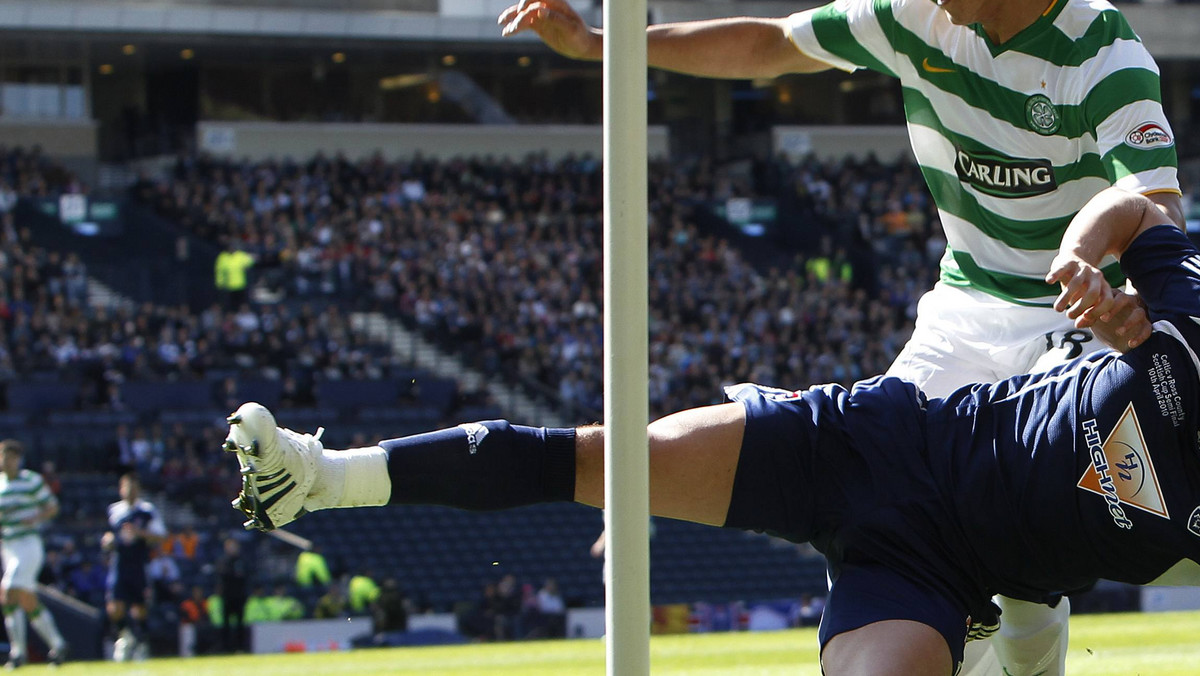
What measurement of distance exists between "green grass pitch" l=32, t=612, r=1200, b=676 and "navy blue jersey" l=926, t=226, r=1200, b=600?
15.5 ft

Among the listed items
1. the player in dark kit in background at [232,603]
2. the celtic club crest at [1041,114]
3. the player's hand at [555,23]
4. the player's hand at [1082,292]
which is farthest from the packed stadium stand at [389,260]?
the player's hand at [1082,292]

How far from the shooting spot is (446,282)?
23.9 m

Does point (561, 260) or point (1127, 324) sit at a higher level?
point (561, 260)

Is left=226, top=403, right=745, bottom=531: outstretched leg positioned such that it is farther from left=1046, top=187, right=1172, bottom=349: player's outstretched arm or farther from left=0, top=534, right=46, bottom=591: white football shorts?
left=0, top=534, right=46, bottom=591: white football shorts

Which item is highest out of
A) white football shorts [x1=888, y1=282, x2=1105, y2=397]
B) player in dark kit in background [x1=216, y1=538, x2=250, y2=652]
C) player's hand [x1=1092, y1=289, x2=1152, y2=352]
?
player's hand [x1=1092, y1=289, x2=1152, y2=352]

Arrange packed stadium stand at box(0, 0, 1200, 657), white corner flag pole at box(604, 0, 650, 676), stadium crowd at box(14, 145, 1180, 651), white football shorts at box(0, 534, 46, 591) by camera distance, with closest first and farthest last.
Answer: white corner flag pole at box(604, 0, 650, 676), white football shorts at box(0, 534, 46, 591), stadium crowd at box(14, 145, 1180, 651), packed stadium stand at box(0, 0, 1200, 657)

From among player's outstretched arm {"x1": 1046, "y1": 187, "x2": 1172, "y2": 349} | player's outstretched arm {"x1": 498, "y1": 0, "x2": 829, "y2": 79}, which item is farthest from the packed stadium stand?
player's outstretched arm {"x1": 1046, "y1": 187, "x2": 1172, "y2": 349}

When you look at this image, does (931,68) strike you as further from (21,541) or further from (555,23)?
(21,541)

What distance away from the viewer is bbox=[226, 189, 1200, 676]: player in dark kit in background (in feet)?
10.5

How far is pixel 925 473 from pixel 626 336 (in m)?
1.19

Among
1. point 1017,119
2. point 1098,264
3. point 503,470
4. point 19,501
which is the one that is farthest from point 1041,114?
point 19,501

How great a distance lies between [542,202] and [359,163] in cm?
353

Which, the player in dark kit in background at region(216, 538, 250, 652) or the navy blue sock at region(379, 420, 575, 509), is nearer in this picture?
the navy blue sock at region(379, 420, 575, 509)

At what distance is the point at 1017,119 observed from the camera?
152 inches
